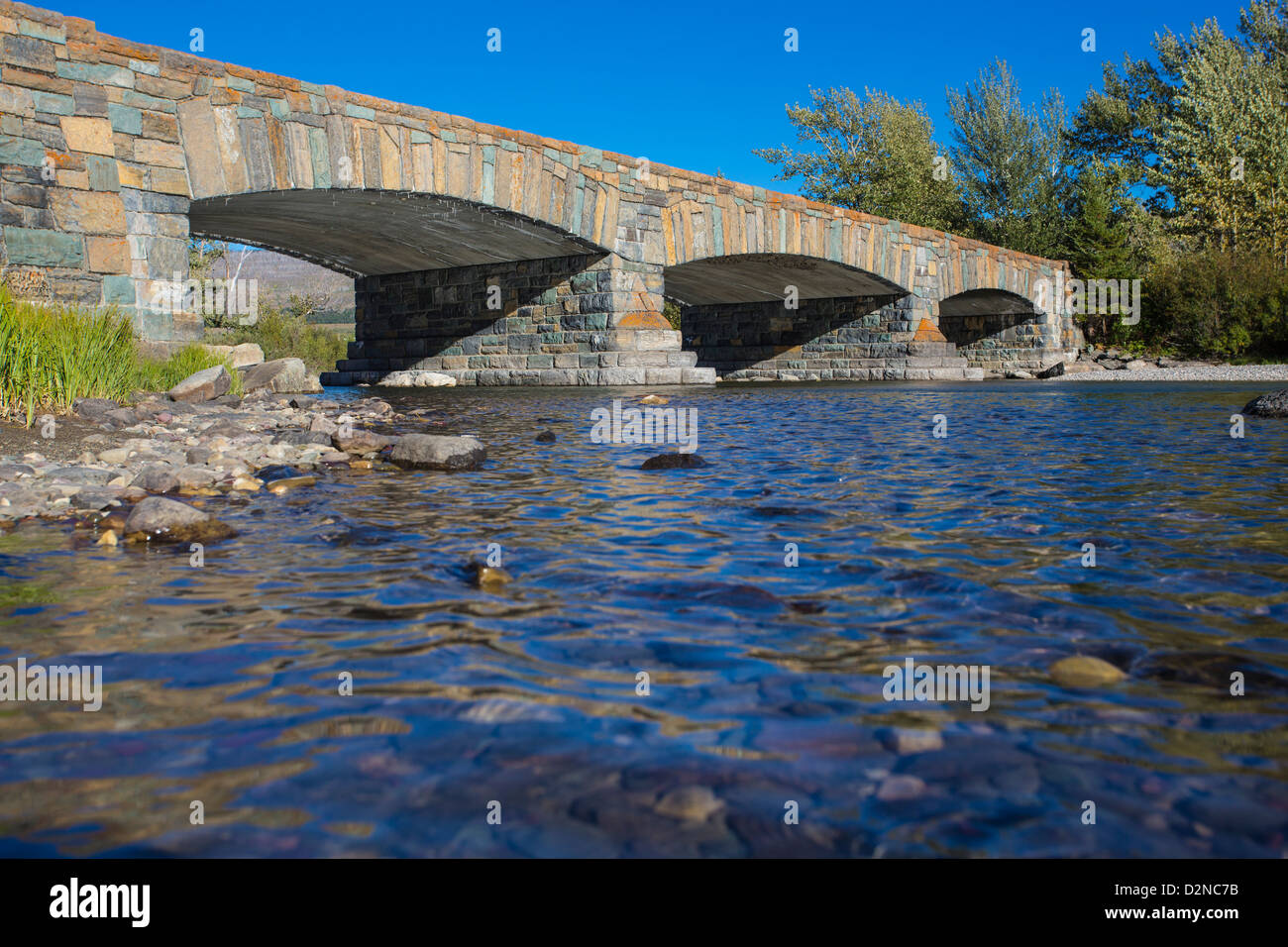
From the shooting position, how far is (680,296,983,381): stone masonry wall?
23.0 meters

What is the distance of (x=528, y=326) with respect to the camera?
55.9ft

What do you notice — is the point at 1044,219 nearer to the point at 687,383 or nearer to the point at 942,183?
the point at 942,183

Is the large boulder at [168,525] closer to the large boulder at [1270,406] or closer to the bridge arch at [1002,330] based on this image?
the large boulder at [1270,406]

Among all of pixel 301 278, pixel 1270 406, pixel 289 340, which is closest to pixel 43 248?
pixel 1270 406

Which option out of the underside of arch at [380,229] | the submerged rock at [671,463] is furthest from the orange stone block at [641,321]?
the submerged rock at [671,463]

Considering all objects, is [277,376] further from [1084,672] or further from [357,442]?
[1084,672]

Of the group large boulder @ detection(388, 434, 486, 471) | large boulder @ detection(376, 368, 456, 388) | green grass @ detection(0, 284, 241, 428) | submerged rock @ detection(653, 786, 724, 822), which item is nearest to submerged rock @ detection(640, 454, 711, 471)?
large boulder @ detection(388, 434, 486, 471)

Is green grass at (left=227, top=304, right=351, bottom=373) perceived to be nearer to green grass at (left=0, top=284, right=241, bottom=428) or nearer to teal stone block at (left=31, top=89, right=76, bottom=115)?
teal stone block at (left=31, top=89, right=76, bottom=115)

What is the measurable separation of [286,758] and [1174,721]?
1.82 metres

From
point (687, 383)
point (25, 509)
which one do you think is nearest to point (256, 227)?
point (687, 383)

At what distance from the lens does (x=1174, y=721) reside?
6.57 ft

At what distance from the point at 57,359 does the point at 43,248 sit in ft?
8.49

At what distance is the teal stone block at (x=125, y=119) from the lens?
31.4 ft

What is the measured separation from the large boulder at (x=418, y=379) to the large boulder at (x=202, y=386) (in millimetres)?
8040
